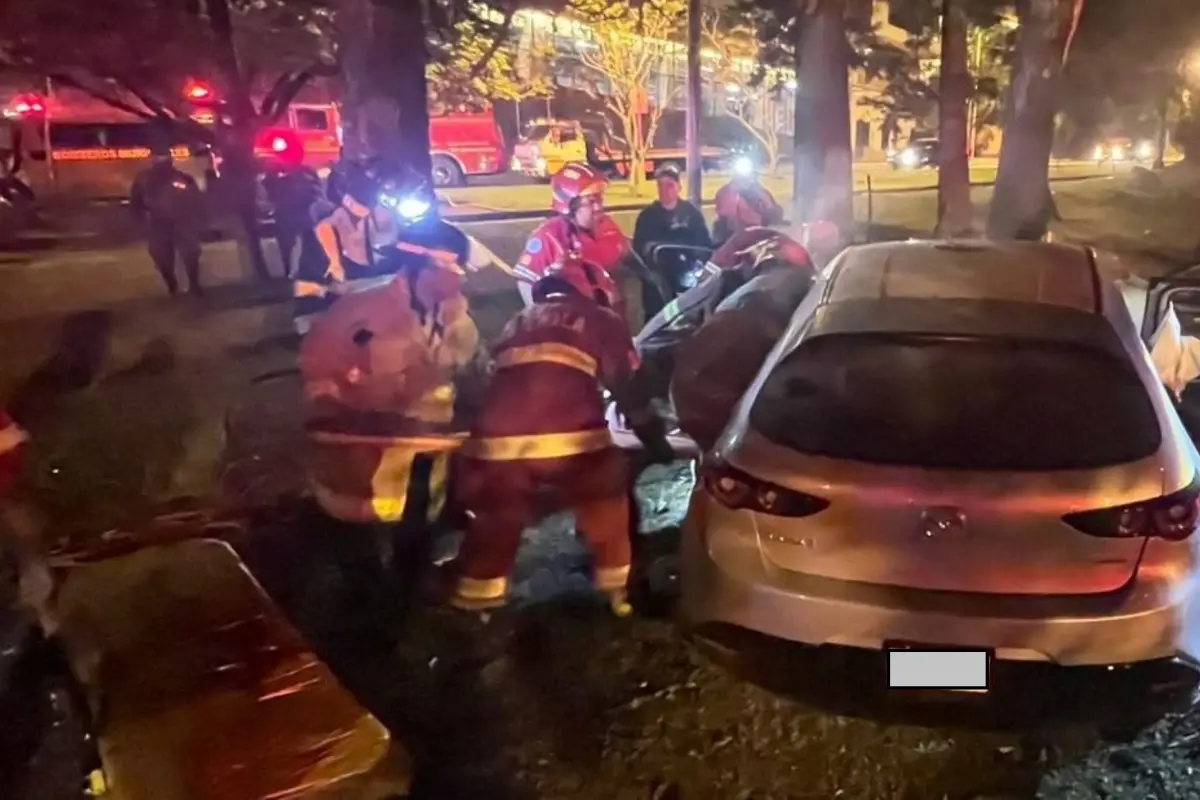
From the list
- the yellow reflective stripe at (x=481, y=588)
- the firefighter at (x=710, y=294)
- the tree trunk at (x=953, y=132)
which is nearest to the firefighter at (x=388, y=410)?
the yellow reflective stripe at (x=481, y=588)

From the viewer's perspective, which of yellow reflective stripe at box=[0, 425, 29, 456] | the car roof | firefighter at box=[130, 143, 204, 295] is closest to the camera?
the car roof

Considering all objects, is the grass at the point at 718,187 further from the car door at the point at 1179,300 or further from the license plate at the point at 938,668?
the license plate at the point at 938,668

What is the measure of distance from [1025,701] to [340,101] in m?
4.07

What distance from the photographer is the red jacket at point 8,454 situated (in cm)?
404

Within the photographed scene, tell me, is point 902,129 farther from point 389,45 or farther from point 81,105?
point 81,105

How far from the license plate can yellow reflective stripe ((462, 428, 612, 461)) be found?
1.46 metres

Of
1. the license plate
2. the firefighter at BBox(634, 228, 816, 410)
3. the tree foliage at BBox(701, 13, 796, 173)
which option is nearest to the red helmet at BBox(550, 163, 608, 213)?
the firefighter at BBox(634, 228, 816, 410)

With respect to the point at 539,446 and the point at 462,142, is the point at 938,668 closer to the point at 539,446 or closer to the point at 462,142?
the point at 539,446

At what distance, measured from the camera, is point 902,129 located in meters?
6.30

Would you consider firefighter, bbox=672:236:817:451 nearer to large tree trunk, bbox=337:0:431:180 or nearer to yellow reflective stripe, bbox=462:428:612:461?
yellow reflective stripe, bbox=462:428:612:461

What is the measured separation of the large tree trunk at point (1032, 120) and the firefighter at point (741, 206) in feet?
3.96

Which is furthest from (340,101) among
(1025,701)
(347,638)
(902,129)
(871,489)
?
(1025,701)

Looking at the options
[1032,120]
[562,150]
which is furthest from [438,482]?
[1032,120]

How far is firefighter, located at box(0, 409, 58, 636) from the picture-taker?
4.08m
